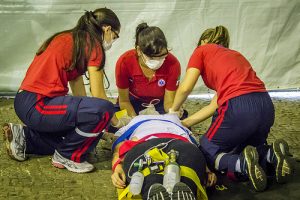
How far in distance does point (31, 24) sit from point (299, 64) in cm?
229

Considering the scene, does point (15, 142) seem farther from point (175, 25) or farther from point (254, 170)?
point (175, 25)

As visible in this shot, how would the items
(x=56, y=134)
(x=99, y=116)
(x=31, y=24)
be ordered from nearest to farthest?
(x=99, y=116) → (x=56, y=134) → (x=31, y=24)

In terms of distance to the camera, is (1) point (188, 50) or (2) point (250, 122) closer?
(2) point (250, 122)

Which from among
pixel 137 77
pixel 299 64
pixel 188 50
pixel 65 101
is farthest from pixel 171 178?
pixel 299 64

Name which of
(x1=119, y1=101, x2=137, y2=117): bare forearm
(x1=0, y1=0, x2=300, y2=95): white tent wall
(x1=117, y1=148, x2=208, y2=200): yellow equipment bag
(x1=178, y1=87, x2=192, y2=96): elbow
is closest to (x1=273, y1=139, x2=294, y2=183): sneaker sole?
(x1=117, y1=148, x2=208, y2=200): yellow equipment bag

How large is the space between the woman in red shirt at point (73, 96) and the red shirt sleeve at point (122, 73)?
0.45 m

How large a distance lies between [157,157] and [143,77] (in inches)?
40.1

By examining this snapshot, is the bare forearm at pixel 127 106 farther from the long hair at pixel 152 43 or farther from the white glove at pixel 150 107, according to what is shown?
the long hair at pixel 152 43

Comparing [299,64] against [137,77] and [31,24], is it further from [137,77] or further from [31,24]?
[31,24]

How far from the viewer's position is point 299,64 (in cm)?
413

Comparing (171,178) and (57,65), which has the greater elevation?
(57,65)

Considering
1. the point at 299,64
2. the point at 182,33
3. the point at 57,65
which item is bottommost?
the point at 299,64

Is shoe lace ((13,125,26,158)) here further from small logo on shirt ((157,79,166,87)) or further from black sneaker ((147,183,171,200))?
black sneaker ((147,183,171,200))

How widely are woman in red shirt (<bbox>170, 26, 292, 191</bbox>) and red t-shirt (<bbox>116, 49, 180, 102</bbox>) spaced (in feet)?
1.63
